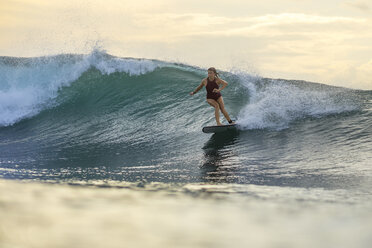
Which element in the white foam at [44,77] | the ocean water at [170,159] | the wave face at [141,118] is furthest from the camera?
the white foam at [44,77]

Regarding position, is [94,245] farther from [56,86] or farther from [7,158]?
[56,86]

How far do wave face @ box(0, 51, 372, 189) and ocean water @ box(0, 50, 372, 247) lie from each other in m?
0.05

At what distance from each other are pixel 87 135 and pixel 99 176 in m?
4.99

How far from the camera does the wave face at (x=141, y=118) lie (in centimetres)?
774

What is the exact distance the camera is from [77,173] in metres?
6.80

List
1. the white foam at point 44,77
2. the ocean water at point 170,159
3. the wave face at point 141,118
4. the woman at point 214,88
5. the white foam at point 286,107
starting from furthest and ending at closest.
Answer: the white foam at point 44,77
the white foam at point 286,107
the woman at point 214,88
the wave face at point 141,118
the ocean water at point 170,159

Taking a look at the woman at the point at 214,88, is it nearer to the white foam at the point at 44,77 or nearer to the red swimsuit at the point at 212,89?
the red swimsuit at the point at 212,89

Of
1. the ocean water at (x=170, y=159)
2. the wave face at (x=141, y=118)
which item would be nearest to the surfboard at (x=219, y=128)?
the ocean water at (x=170, y=159)

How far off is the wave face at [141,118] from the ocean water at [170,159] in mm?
46

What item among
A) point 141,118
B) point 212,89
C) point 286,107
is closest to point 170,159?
point 212,89

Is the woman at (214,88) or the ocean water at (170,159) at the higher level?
the woman at (214,88)

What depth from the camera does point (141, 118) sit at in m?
12.0

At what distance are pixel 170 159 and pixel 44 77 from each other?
10.8 metres

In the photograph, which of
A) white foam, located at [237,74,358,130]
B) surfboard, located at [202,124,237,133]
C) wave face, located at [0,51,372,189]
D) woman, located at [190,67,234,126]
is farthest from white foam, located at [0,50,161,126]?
surfboard, located at [202,124,237,133]
